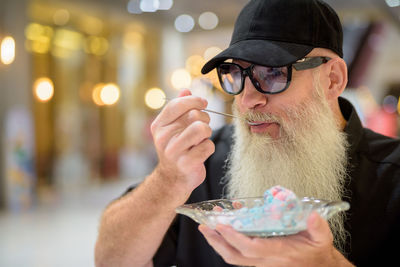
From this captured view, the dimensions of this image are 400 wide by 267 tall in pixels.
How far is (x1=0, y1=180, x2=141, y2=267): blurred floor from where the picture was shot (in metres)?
4.57

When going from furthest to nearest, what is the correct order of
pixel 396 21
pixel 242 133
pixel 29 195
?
pixel 396 21 < pixel 29 195 < pixel 242 133

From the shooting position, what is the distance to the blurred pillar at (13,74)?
786 cm

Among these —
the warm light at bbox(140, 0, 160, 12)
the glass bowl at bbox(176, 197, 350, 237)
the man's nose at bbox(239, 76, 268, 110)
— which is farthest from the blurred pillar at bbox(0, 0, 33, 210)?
the glass bowl at bbox(176, 197, 350, 237)

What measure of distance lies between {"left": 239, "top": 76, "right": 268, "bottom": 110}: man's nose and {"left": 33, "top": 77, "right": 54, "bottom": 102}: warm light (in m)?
8.11

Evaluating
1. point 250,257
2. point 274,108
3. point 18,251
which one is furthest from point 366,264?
point 18,251

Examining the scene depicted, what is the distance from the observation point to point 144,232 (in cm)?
153

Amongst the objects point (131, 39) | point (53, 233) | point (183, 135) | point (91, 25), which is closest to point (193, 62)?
point (131, 39)

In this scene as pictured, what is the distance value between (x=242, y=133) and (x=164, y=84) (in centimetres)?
1080

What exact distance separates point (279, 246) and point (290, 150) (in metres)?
0.65

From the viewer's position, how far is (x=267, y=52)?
1436 mm

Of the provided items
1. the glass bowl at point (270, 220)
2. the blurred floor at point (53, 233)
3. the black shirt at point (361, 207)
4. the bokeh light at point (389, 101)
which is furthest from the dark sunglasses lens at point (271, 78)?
the bokeh light at point (389, 101)

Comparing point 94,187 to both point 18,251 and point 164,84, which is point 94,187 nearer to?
point 164,84

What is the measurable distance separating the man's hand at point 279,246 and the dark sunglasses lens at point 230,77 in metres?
0.70

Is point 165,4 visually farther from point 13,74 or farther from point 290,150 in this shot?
point 290,150
